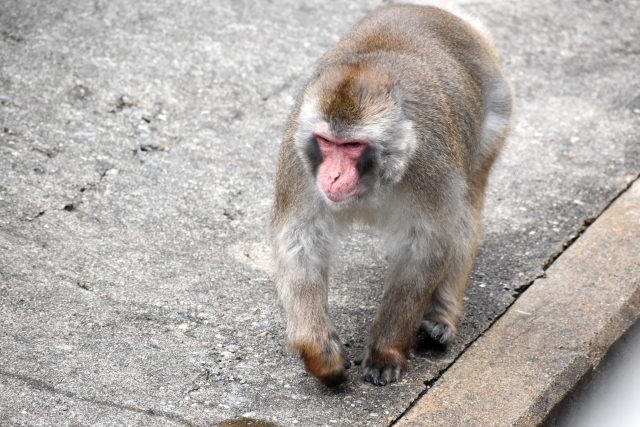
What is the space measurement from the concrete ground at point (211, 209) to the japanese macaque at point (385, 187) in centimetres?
21

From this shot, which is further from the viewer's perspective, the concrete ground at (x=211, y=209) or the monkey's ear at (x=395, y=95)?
the concrete ground at (x=211, y=209)

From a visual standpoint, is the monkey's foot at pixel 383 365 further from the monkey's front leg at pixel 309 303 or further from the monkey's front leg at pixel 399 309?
the monkey's front leg at pixel 309 303

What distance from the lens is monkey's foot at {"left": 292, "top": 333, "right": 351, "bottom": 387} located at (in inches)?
131

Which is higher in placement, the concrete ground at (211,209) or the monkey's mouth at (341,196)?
the monkey's mouth at (341,196)

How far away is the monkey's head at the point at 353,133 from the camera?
10.3ft

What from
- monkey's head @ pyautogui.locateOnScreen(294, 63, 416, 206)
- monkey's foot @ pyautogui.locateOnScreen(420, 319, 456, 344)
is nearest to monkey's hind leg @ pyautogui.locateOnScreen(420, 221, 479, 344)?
monkey's foot @ pyautogui.locateOnScreen(420, 319, 456, 344)

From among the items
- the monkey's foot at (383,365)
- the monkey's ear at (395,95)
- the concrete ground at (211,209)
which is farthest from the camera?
the monkey's foot at (383,365)

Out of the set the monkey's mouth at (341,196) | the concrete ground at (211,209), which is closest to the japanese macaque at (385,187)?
the monkey's mouth at (341,196)

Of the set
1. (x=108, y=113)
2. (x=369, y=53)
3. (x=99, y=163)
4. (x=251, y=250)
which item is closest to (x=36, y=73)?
(x=108, y=113)

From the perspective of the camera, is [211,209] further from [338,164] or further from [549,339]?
[549,339]

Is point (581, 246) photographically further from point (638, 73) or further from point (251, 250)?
point (638, 73)

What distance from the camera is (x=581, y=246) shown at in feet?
14.5

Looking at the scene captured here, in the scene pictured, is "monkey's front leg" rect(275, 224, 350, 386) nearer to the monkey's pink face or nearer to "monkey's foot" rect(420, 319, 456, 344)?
the monkey's pink face

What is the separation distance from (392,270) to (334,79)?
2.95 feet
